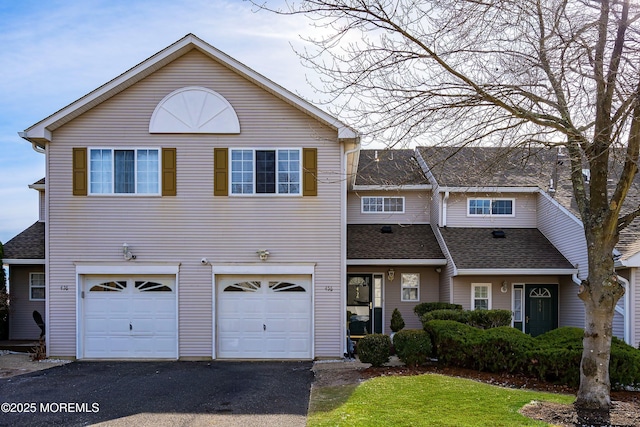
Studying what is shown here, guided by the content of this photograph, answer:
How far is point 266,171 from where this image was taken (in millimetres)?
14633

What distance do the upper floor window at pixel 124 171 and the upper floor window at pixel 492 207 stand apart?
10.6m

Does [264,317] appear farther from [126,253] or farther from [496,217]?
[496,217]

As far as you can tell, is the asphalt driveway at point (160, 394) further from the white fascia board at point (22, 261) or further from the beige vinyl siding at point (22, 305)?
the beige vinyl siding at point (22, 305)

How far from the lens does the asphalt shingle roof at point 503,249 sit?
16984 mm

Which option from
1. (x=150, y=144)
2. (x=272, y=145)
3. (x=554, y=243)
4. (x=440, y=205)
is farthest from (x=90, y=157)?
(x=554, y=243)

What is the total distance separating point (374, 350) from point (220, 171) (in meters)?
5.98

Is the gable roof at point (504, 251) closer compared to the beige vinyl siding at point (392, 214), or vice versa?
the gable roof at point (504, 251)

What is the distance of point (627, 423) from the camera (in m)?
8.29

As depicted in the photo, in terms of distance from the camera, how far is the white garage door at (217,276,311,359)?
14.6 metres

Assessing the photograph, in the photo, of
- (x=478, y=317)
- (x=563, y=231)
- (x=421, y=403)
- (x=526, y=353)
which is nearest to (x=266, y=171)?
(x=478, y=317)

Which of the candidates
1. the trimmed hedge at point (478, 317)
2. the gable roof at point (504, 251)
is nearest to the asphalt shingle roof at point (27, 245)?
the trimmed hedge at point (478, 317)

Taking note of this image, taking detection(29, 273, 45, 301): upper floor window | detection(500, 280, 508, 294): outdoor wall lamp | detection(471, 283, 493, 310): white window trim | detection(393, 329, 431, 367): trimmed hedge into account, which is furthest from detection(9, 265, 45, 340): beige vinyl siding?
detection(500, 280, 508, 294): outdoor wall lamp

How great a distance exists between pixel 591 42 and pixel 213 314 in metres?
10.5

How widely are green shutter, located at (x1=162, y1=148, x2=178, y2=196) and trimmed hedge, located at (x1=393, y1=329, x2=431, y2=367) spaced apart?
6808 millimetres
